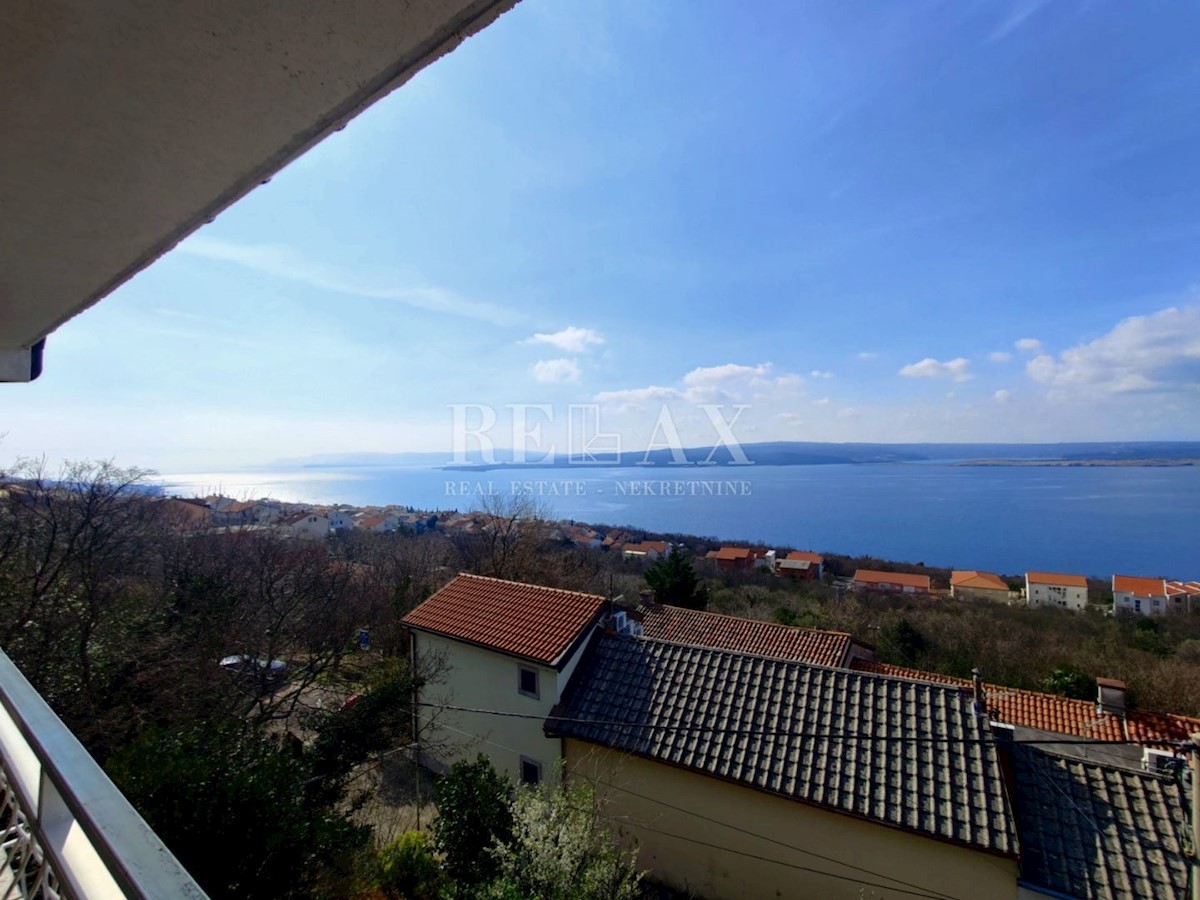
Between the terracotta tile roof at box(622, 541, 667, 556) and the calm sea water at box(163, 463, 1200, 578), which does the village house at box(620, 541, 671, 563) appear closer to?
the terracotta tile roof at box(622, 541, 667, 556)

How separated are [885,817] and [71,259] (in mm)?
7112

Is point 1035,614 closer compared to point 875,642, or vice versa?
point 875,642

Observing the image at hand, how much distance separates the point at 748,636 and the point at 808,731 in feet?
16.9

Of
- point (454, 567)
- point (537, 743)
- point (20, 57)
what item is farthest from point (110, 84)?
point (454, 567)

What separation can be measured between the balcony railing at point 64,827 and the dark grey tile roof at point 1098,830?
7083 millimetres

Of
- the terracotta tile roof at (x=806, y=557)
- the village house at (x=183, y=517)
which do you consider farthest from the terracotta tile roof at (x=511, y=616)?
the terracotta tile roof at (x=806, y=557)

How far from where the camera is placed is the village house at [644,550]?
103 feet

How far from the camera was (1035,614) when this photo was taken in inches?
Result: 856

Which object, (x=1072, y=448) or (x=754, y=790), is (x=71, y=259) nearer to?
(x=754, y=790)

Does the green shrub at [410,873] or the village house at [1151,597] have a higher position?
the green shrub at [410,873]

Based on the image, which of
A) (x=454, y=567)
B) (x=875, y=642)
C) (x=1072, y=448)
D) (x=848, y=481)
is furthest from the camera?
(x=1072, y=448)

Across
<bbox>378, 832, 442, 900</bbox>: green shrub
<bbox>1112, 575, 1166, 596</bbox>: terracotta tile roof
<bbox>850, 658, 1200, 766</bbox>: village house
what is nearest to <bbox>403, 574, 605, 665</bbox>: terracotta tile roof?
<bbox>378, 832, 442, 900</bbox>: green shrub

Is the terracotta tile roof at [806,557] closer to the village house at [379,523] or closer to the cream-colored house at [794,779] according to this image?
the village house at [379,523]

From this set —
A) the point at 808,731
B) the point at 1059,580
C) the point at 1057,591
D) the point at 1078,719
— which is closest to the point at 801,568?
the point at 1057,591
